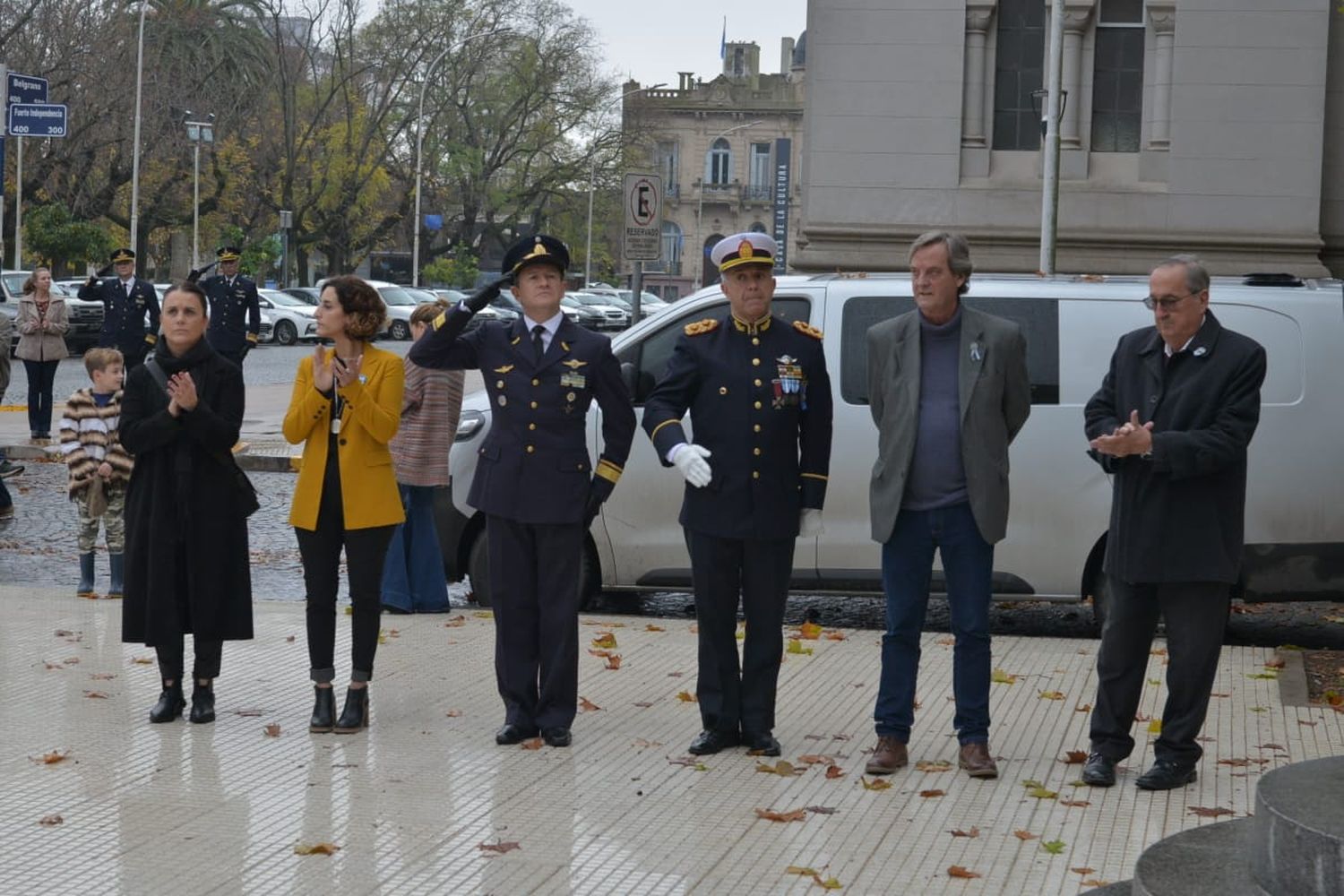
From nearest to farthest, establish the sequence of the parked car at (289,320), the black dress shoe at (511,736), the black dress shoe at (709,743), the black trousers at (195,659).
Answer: the black dress shoe at (709,743) < the black dress shoe at (511,736) < the black trousers at (195,659) < the parked car at (289,320)

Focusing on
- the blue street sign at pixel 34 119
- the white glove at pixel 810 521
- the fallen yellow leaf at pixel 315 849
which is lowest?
the fallen yellow leaf at pixel 315 849

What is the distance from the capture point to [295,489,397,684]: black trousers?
783cm

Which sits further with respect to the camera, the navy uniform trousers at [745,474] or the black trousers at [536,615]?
the black trousers at [536,615]

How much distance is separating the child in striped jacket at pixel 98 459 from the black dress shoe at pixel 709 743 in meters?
4.94

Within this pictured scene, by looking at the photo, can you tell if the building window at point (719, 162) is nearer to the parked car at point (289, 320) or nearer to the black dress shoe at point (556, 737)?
the parked car at point (289, 320)

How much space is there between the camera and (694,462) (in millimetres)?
7270

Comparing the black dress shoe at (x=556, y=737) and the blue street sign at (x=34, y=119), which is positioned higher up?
the blue street sign at (x=34, y=119)

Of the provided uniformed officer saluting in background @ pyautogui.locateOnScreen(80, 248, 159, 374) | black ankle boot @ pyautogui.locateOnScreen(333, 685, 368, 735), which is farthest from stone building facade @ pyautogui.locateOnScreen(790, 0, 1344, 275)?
black ankle boot @ pyautogui.locateOnScreen(333, 685, 368, 735)

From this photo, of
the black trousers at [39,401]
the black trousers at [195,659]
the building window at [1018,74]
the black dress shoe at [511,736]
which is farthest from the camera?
the building window at [1018,74]

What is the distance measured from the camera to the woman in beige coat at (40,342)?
20688 mm

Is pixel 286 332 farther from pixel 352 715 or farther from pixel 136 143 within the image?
pixel 352 715

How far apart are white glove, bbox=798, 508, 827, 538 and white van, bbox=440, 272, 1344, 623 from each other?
3.12 metres

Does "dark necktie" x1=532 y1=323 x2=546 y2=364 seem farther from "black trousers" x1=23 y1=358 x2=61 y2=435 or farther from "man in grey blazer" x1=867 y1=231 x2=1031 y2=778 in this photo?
"black trousers" x1=23 y1=358 x2=61 y2=435

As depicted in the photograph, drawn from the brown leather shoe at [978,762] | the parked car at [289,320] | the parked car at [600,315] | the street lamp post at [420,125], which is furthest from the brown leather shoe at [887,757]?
the street lamp post at [420,125]
